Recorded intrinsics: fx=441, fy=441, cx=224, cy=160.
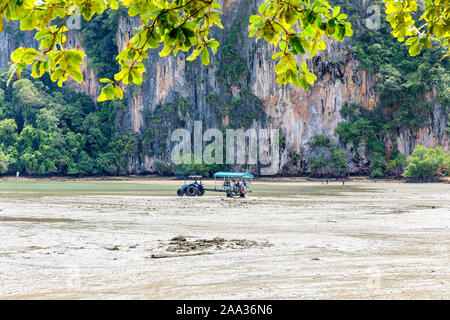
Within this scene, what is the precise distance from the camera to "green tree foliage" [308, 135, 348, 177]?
5816cm

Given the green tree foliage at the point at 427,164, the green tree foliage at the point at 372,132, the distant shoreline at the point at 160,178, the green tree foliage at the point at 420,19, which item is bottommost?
the distant shoreline at the point at 160,178

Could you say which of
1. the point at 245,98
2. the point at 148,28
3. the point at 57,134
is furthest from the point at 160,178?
the point at 148,28

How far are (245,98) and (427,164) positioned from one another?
28.9 meters

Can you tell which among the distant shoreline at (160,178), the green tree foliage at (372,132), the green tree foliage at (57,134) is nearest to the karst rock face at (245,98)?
the green tree foliage at (372,132)

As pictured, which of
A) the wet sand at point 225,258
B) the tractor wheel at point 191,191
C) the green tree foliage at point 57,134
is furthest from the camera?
the green tree foliage at point 57,134

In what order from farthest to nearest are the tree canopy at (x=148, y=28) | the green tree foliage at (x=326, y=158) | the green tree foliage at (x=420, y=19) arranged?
the green tree foliage at (x=326, y=158)
the green tree foliage at (x=420, y=19)
the tree canopy at (x=148, y=28)

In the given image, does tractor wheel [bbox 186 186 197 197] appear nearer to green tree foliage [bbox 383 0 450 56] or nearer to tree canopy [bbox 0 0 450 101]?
green tree foliage [bbox 383 0 450 56]

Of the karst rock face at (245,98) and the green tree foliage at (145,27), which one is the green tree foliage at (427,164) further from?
the green tree foliage at (145,27)

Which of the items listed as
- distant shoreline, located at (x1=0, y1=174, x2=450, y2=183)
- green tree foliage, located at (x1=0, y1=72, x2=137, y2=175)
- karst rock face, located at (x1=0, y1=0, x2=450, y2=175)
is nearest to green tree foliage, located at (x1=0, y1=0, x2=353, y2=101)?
distant shoreline, located at (x1=0, y1=174, x2=450, y2=183)

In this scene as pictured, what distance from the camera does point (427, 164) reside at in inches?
1881

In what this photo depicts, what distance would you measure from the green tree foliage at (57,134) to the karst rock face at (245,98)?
121 inches

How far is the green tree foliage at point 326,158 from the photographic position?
5816 cm

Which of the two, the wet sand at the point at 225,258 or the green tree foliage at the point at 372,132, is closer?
the wet sand at the point at 225,258

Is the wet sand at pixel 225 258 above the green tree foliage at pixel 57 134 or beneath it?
beneath
